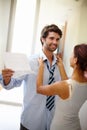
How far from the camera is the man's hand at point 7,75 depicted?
4.38 feet

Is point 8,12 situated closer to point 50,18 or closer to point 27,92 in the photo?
point 50,18

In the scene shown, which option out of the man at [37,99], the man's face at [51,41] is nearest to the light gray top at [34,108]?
the man at [37,99]

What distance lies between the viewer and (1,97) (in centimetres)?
258

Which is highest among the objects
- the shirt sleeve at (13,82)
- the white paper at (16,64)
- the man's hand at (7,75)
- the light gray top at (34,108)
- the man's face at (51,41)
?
the man's face at (51,41)

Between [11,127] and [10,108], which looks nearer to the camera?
[11,127]

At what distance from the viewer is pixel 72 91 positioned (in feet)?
4.15

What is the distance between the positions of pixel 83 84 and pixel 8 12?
1519mm

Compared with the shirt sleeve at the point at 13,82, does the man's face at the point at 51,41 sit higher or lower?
higher

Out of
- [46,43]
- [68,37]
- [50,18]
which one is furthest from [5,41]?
[46,43]

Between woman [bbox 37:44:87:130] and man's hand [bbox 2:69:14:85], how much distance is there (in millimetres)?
221

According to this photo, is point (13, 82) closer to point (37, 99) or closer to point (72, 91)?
point (37, 99)

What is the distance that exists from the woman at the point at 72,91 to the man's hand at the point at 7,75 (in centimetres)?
22

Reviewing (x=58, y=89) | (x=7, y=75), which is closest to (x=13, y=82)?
(x=7, y=75)

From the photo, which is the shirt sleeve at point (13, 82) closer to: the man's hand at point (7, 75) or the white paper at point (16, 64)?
the man's hand at point (7, 75)
